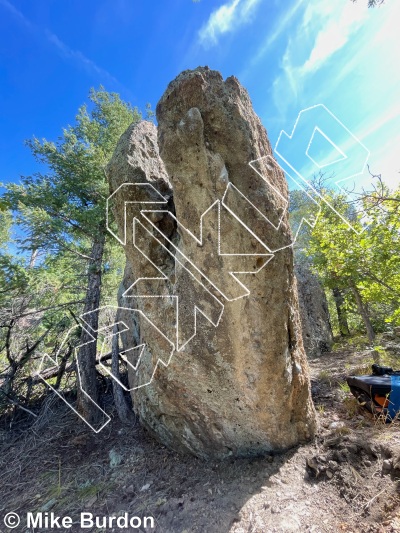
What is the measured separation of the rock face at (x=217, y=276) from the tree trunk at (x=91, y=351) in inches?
73.8

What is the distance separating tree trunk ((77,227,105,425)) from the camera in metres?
4.37

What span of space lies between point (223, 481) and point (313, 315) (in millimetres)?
6123

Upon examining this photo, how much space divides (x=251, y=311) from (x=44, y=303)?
17.2ft

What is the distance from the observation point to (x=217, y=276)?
7.79 feet

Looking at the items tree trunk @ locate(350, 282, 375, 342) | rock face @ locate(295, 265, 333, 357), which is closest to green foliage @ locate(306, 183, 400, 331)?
tree trunk @ locate(350, 282, 375, 342)

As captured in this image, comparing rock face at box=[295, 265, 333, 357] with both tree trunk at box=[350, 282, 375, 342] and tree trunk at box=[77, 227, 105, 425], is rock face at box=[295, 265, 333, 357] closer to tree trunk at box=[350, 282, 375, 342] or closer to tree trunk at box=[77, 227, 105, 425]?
tree trunk at box=[350, 282, 375, 342]

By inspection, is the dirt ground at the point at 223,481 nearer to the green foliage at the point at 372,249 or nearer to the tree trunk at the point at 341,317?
the green foliage at the point at 372,249

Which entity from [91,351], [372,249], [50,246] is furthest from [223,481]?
[50,246]

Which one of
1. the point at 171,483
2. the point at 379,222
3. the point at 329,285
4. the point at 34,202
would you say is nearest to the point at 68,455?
the point at 171,483

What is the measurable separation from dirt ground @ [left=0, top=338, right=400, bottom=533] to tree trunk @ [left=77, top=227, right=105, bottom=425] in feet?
1.55

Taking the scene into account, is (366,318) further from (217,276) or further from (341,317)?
(217,276)

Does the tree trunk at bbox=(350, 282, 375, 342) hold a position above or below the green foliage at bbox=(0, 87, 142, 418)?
below

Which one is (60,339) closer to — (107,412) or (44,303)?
(44,303)

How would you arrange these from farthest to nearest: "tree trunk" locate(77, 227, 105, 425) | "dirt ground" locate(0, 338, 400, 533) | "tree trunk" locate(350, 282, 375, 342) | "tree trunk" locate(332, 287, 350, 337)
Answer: "tree trunk" locate(332, 287, 350, 337) → "tree trunk" locate(350, 282, 375, 342) → "tree trunk" locate(77, 227, 105, 425) → "dirt ground" locate(0, 338, 400, 533)
